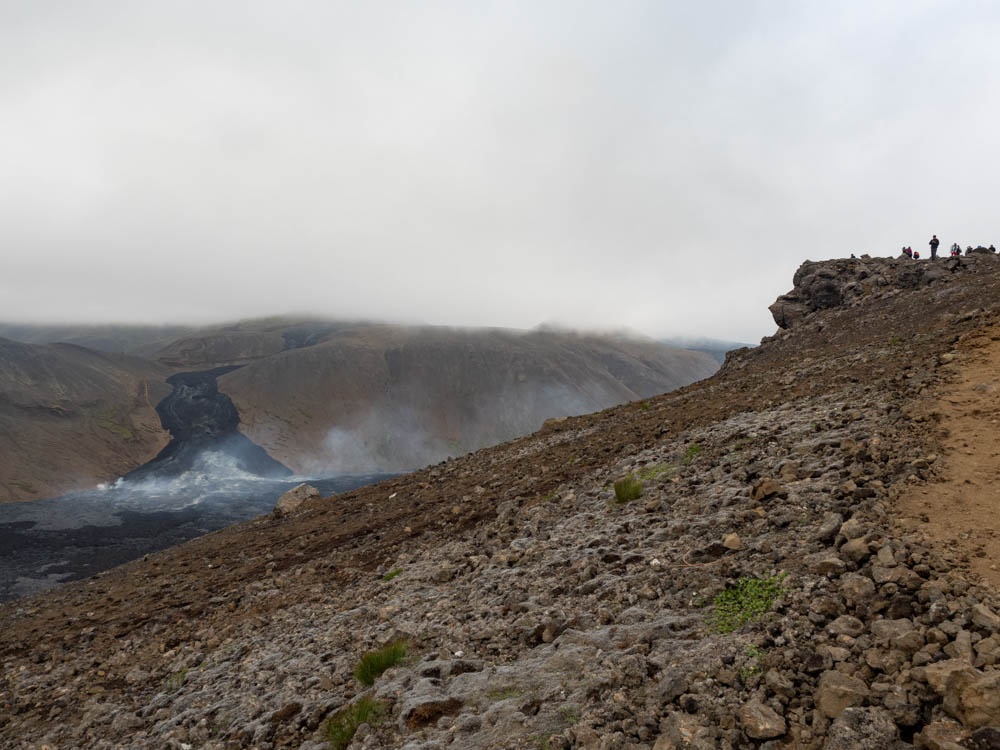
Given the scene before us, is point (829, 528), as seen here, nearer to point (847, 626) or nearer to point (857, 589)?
point (857, 589)

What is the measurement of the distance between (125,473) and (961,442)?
140 metres

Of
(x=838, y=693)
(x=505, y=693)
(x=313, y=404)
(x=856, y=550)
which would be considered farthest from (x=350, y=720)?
(x=313, y=404)

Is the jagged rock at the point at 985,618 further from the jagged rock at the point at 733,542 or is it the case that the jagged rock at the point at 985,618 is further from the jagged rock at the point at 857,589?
the jagged rock at the point at 733,542

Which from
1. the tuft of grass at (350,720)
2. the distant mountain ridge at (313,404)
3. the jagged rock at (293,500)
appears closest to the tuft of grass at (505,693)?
the tuft of grass at (350,720)

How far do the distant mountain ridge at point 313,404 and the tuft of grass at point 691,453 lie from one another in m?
121

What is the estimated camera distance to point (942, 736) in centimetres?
337

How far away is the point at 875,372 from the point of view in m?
13.0

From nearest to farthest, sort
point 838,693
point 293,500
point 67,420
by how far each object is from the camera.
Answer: point 838,693 → point 293,500 → point 67,420

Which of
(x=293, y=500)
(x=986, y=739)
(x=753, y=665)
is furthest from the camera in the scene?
(x=293, y=500)

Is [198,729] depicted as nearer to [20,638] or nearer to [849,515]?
[849,515]

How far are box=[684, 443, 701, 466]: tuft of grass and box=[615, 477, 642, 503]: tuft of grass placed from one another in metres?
1.17

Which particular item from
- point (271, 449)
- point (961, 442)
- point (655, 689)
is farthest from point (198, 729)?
point (271, 449)

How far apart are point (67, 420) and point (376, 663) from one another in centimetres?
14936

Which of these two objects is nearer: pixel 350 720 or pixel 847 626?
pixel 847 626
